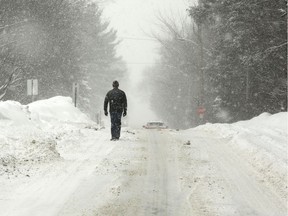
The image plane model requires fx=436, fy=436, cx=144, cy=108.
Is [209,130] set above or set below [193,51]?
below

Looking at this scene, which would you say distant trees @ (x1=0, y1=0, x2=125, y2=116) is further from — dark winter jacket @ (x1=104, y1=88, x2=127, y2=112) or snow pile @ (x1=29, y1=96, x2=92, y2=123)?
dark winter jacket @ (x1=104, y1=88, x2=127, y2=112)

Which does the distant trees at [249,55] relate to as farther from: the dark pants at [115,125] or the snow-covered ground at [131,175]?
the snow-covered ground at [131,175]

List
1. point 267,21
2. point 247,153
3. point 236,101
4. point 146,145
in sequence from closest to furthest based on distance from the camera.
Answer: point 247,153 < point 146,145 < point 267,21 < point 236,101

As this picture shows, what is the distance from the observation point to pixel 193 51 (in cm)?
4566

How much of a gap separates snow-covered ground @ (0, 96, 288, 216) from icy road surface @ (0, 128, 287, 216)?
0.05 ft

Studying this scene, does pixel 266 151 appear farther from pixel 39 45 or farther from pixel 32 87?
Result: pixel 39 45

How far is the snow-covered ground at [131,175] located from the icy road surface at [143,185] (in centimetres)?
2

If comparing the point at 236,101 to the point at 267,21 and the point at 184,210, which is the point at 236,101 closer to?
the point at 267,21

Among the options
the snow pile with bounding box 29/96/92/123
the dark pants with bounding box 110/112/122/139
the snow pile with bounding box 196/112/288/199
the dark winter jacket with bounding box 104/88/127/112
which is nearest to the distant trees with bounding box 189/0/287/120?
the snow pile with bounding box 196/112/288/199

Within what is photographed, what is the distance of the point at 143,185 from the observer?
26.4ft

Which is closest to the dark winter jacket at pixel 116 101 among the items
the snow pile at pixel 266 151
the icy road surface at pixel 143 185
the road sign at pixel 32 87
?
the icy road surface at pixel 143 185

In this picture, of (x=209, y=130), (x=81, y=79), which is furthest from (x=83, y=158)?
(x=81, y=79)

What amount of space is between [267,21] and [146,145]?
15337 millimetres

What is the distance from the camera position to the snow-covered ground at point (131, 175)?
6.79 metres
